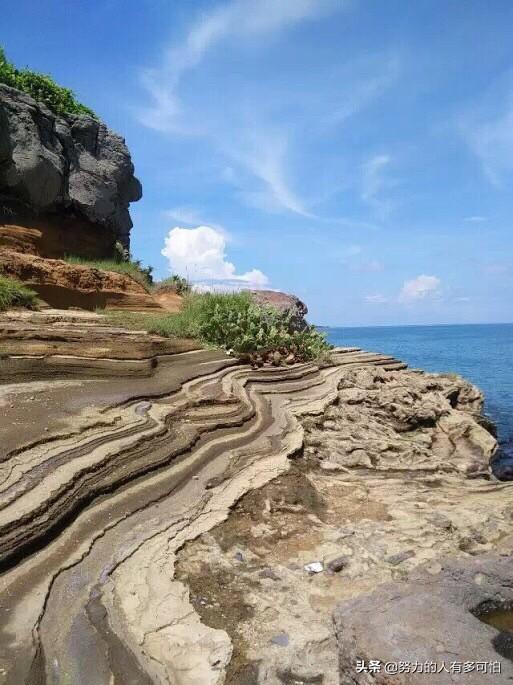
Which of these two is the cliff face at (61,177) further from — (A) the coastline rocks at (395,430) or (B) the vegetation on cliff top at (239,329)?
(A) the coastline rocks at (395,430)

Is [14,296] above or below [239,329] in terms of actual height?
above

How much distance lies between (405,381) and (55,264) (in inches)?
335

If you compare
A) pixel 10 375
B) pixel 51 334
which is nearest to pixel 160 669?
pixel 10 375

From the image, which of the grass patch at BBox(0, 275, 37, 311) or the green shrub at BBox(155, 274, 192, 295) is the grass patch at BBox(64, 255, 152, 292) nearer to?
the green shrub at BBox(155, 274, 192, 295)

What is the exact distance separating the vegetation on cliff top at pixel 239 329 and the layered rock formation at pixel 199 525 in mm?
1924

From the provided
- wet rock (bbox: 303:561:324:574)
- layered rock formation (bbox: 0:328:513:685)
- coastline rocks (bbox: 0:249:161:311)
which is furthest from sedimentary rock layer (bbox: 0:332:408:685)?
coastline rocks (bbox: 0:249:161:311)

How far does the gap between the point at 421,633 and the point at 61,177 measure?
15.3 m

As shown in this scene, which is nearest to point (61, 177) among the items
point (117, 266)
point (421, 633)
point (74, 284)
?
point (117, 266)

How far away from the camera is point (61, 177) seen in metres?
14.9

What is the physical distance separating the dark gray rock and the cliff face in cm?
1218

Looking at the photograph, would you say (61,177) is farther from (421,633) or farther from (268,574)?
(421,633)

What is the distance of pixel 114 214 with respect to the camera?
1691 centimetres

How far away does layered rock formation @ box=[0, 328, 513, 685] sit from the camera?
9.65 feet

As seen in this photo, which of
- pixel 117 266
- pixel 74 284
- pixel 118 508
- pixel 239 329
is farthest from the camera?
pixel 117 266
